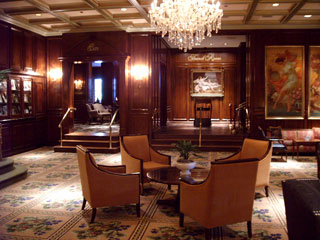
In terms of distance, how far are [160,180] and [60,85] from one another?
7.35 metres

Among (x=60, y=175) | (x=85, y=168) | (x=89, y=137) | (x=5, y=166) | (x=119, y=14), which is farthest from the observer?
(x=89, y=137)

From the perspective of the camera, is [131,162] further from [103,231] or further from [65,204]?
[103,231]

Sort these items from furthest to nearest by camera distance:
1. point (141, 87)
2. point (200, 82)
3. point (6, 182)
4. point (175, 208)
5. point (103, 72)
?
point (103, 72) < point (200, 82) < point (141, 87) < point (6, 182) < point (175, 208)

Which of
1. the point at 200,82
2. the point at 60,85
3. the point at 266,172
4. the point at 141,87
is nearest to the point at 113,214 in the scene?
the point at 266,172

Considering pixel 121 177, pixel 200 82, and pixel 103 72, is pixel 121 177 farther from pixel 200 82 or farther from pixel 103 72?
pixel 103 72

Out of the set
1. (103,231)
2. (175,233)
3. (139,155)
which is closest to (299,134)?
(139,155)

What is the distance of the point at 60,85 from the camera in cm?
1055

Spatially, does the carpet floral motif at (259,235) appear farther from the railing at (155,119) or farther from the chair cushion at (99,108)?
the chair cushion at (99,108)

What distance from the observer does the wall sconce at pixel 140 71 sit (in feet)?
32.3

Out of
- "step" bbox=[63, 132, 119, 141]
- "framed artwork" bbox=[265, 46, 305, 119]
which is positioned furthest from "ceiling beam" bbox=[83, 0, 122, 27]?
"framed artwork" bbox=[265, 46, 305, 119]

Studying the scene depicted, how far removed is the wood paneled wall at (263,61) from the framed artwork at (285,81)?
0.40 feet

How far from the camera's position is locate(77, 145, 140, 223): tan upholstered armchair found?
4055mm

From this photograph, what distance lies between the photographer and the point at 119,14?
Result: 875 cm

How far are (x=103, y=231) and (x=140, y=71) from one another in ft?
22.0
